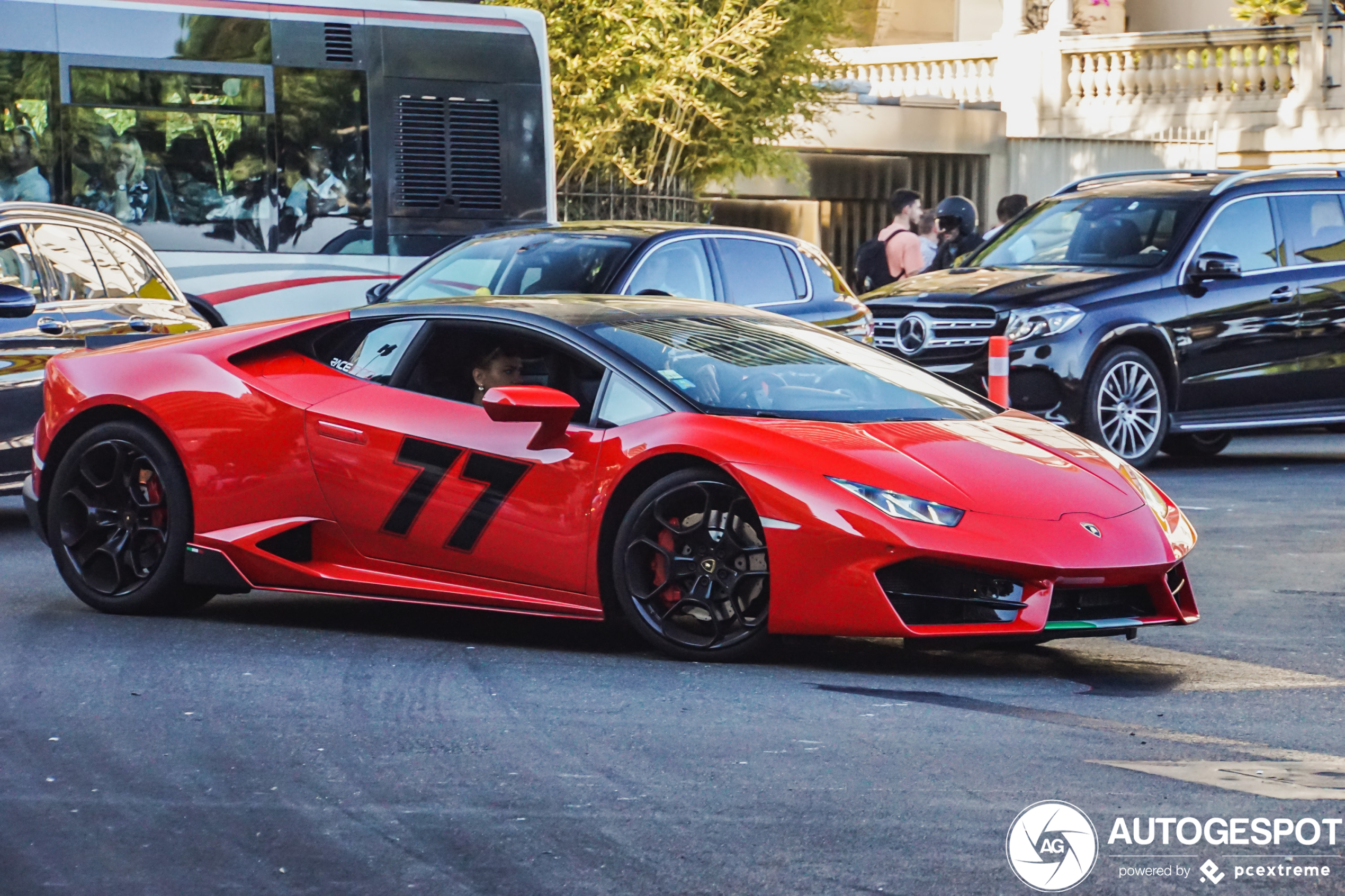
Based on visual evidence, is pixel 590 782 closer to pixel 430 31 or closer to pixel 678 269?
pixel 678 269

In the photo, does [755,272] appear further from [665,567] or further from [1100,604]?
[1100,604]

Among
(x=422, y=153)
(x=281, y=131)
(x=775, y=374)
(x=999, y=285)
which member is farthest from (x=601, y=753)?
(x=422, y=153)

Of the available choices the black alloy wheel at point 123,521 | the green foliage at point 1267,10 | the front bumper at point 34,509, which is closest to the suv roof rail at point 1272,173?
the black alloy wheel at point 123,521

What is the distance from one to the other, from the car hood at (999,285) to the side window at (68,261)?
17.8ft

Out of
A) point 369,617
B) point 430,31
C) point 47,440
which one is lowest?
point 369,617

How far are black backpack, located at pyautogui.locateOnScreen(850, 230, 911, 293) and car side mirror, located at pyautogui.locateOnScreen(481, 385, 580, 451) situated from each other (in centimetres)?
1083

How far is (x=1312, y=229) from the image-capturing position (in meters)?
14.2

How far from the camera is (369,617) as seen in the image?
7.79m

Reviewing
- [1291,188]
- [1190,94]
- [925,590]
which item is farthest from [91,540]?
[1190,94]

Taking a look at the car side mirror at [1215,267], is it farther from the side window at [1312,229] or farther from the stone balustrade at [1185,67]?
the stone balustrade at [1185,67]

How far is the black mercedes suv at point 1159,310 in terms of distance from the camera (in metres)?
13.1

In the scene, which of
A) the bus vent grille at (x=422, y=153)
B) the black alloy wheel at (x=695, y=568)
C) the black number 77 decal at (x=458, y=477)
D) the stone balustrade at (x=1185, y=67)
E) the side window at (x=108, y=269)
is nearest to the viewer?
the black alloy wheel at (x=695, y=568)

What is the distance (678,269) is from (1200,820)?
758 cm

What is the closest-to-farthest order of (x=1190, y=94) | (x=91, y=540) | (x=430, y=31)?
(x=91, y=540) < (x=430, y=31) < (x=1190, y=94)
